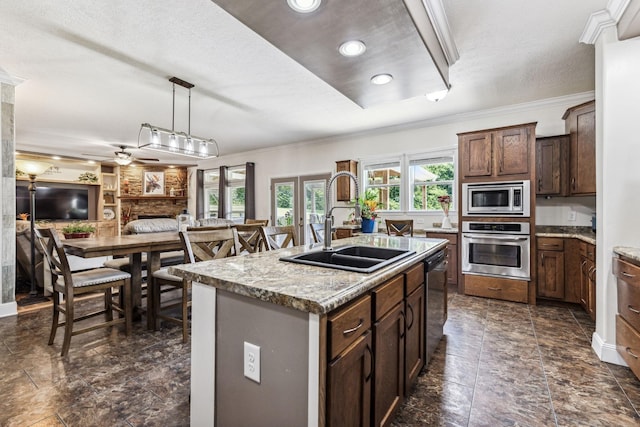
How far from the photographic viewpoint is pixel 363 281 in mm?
1172

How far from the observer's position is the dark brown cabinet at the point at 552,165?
3.64 m

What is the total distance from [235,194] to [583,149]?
6988mm

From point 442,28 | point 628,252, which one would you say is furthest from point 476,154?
point 628,252

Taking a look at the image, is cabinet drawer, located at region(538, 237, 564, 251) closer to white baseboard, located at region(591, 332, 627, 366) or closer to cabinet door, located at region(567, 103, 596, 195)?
cabinet door, located at region(567, 103, 596, 195)

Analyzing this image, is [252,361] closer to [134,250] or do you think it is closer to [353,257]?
[353,257]

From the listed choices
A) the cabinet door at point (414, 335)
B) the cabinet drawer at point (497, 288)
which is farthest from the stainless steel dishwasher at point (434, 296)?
the cabinet drawer at point (497, 288)

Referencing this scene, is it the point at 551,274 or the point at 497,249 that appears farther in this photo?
the point at 497,249

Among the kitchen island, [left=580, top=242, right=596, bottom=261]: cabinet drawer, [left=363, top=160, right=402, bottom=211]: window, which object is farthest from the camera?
[left=363, top=160, right=402, bottom=211]: window

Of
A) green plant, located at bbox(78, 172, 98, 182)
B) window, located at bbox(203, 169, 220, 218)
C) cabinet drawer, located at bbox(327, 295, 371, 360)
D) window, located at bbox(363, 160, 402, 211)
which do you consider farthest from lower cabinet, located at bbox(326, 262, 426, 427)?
green plant, located at bbox(78, 172, 98, 182)

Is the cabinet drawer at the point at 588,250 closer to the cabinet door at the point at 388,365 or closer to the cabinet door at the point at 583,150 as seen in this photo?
the cabinet door at the point at 583,150

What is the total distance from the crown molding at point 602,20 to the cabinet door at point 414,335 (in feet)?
8.00

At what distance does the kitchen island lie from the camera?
3.14ft

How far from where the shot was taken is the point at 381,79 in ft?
7.88

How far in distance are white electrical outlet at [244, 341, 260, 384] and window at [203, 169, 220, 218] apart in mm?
7794
